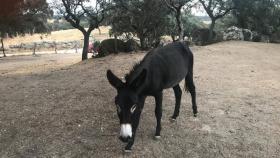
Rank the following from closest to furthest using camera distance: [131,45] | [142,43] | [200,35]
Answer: [131,45] < [142,43] < [200,35]

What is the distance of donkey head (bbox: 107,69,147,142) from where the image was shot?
18.0 ft

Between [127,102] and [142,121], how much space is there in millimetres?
2224

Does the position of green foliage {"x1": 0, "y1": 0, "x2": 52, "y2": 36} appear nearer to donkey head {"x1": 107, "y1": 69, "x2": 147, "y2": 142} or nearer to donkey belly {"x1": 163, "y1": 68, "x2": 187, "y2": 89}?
donkey belly {"x1": 163, "y1": 68, "x2": 187, "y2": 89}

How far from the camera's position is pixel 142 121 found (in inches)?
305

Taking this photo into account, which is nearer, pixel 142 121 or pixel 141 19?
pixel 142 121

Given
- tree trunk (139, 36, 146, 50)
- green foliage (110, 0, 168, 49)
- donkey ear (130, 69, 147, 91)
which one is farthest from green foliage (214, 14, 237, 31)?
donkey ear (130, 69, 147, 91)

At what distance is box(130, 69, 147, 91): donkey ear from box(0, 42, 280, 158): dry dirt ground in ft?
4.28

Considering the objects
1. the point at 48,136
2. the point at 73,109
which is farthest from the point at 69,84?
the point at 48,136

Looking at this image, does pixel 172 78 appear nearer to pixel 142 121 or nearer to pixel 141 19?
pixel 142 121

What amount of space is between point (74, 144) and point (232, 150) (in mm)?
2636

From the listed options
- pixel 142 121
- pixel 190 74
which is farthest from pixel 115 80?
pixel 190 74

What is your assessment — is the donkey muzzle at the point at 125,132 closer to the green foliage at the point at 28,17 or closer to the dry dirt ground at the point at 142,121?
the dry dirt ground at the point at 142,121

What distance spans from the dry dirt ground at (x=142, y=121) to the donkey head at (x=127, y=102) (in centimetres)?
106

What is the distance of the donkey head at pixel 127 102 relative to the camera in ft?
18.0
